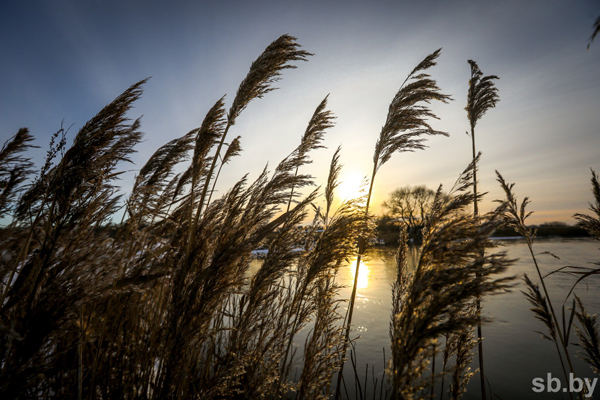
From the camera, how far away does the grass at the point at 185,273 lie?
1.32 m

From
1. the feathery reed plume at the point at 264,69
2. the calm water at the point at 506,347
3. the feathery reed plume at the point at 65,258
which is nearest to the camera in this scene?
the feathery reed plume at the point at 65,258

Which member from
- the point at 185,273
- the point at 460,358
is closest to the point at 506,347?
the point at 460,358

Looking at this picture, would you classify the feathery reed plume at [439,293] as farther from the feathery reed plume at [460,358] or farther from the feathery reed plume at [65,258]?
the feathery reed plume at [65,258]

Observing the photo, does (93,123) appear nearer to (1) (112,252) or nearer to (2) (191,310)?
(1) (112,252)

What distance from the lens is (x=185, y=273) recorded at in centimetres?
158

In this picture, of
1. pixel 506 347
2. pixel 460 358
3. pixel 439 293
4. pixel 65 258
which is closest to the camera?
pixel 439 293

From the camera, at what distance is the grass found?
132 cm

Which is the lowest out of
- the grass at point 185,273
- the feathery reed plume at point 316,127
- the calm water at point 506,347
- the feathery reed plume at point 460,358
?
the calm water at point 506,347

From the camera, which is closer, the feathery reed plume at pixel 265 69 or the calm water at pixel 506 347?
the feathery reed plume at pixel 265 69

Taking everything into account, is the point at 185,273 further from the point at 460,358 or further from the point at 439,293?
the point at 460,358

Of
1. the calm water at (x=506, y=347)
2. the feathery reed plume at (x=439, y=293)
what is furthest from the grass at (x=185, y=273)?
the calm water at (x=506, y=347)

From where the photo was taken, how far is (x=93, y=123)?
1729 mm

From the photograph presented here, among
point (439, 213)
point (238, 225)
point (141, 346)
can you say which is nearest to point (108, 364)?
point (141, 346)

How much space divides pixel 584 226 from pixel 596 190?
15.4 inches
